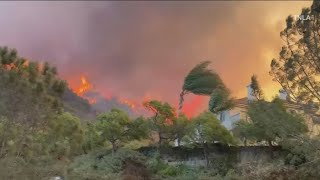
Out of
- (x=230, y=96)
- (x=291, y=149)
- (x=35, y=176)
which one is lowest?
(x=35, y=176)

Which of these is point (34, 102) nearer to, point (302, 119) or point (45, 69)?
point (45, 69)

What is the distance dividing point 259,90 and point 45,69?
30.6 ft

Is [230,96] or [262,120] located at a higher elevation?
[230,96]

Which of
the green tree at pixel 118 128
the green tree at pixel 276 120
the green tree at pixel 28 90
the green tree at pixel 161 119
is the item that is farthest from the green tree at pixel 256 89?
the green tree at pixel 28 90

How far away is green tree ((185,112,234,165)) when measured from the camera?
25344 mm

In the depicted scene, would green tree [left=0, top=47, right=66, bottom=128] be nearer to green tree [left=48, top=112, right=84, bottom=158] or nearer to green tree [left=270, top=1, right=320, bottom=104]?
green tree [left=48, top=112, right=84, bottom=158]

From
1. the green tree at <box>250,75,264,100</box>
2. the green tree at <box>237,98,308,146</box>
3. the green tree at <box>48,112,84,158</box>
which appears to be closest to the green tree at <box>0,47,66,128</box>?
the green tree at <box>48,112,84,158</box>

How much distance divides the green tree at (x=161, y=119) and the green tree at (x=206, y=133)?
145 centimetres

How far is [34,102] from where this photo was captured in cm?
1744

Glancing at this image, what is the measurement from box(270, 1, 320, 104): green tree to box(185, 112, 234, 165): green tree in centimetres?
552

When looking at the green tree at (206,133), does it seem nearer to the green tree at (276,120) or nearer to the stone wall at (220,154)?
the stone wall at (220,154)

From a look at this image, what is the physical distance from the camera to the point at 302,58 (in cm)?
→ 2039

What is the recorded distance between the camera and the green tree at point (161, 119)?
26938mm

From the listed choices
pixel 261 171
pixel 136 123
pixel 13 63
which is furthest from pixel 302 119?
pixel 13 63
